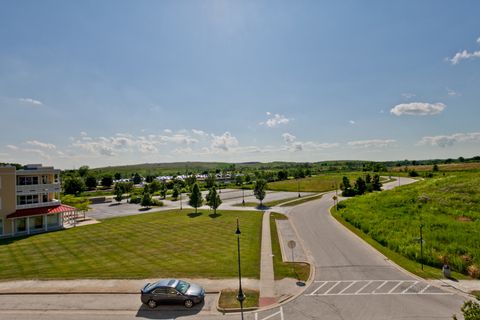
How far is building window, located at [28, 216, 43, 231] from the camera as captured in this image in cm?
3972

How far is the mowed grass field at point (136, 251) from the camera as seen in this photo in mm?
22359

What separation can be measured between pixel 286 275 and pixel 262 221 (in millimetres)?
22689

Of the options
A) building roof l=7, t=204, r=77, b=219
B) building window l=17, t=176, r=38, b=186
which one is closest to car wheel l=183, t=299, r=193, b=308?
building roof l=7, t=204, r=77, b=219

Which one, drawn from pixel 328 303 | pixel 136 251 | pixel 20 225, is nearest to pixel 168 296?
pixel 328 303

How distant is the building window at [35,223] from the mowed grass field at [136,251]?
369 centimetres

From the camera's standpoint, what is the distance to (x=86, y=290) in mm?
19047

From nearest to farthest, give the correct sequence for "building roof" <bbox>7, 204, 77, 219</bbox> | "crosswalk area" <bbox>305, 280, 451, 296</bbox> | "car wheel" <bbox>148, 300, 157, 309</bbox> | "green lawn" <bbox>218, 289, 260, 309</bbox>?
"car wheel" <bbox>148, 300, 157, 309</bbox> → "green lawn" <bbox>218, 289, 260, 309</bbox> → "crosswalk area" <bbox>305, 280, 451, 296</bbox> → "building roof" <bbox>7, 204, 77, 219</bbox>

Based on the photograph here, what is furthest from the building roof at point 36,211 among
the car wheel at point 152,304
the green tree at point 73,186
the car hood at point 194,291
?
the green tree at point 73,186

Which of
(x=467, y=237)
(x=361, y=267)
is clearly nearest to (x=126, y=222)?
(x=361, y=267)

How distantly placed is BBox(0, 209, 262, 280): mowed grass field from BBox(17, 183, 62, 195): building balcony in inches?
294

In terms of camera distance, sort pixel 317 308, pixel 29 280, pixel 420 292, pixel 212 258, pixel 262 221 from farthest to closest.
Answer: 1. pixel 262 221
2. pixel 212 258
3. pixel 29 280
4. pixel 420 292
5. pixel 317 308

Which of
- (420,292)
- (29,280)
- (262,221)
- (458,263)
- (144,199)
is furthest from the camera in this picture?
(144,199)

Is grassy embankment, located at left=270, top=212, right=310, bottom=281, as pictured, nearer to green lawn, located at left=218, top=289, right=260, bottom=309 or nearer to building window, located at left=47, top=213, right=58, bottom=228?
green lawn, located at left=218, top=289, right=260, bottom=309

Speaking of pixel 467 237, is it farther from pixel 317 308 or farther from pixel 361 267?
pixel 317 308
